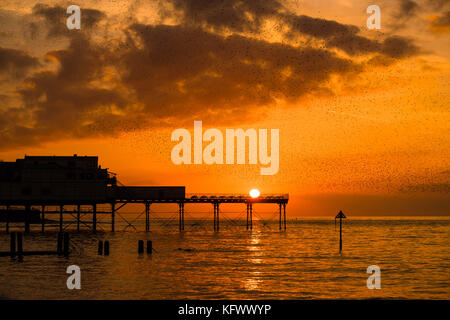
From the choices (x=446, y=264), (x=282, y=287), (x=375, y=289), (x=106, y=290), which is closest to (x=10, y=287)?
(x=106, y=290)

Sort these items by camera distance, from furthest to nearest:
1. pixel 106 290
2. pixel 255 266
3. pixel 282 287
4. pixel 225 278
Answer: pixel 255 266, pixel 225 278, pixel 282 287, pixel 106 290

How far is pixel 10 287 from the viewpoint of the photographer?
31.0 m

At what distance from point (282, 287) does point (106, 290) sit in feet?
34.0
